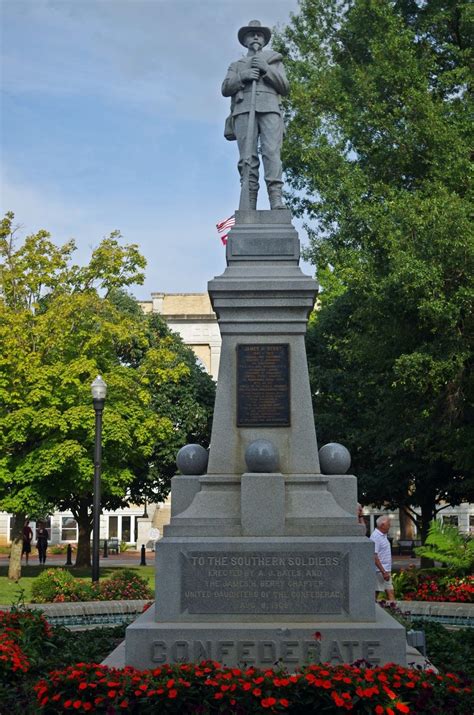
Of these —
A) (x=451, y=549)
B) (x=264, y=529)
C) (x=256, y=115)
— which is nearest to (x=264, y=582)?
(x=264, y=529)

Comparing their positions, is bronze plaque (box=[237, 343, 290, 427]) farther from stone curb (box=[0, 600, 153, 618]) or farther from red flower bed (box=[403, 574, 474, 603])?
→ red flower bed (box=[403, 574, 474, 603])

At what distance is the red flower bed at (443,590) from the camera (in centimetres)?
1627

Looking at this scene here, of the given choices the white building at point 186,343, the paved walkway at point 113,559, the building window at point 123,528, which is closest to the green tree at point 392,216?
the paved walkway at point 113,559

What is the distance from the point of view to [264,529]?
10078 millimetres

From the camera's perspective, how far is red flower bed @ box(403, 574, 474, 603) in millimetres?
16266

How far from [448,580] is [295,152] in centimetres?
1546

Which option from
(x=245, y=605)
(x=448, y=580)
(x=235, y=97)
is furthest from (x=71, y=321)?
(x=245, y=605)

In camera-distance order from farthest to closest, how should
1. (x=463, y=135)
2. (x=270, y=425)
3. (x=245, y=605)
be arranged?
(x=463, y=135)
(x=270, y=425)
(x=245, y=605)

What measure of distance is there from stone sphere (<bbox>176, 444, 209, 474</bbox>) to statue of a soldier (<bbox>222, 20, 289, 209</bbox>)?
3.18 m

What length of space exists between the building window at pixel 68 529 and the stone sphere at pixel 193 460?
53.4 metres

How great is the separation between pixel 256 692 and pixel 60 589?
1050 centimetres

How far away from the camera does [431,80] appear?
93.5 ft

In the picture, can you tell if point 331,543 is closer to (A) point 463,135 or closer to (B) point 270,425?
(B) point 270,425

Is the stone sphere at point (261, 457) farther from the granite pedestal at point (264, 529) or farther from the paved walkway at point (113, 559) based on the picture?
the paved walkway at point (113, 559)
